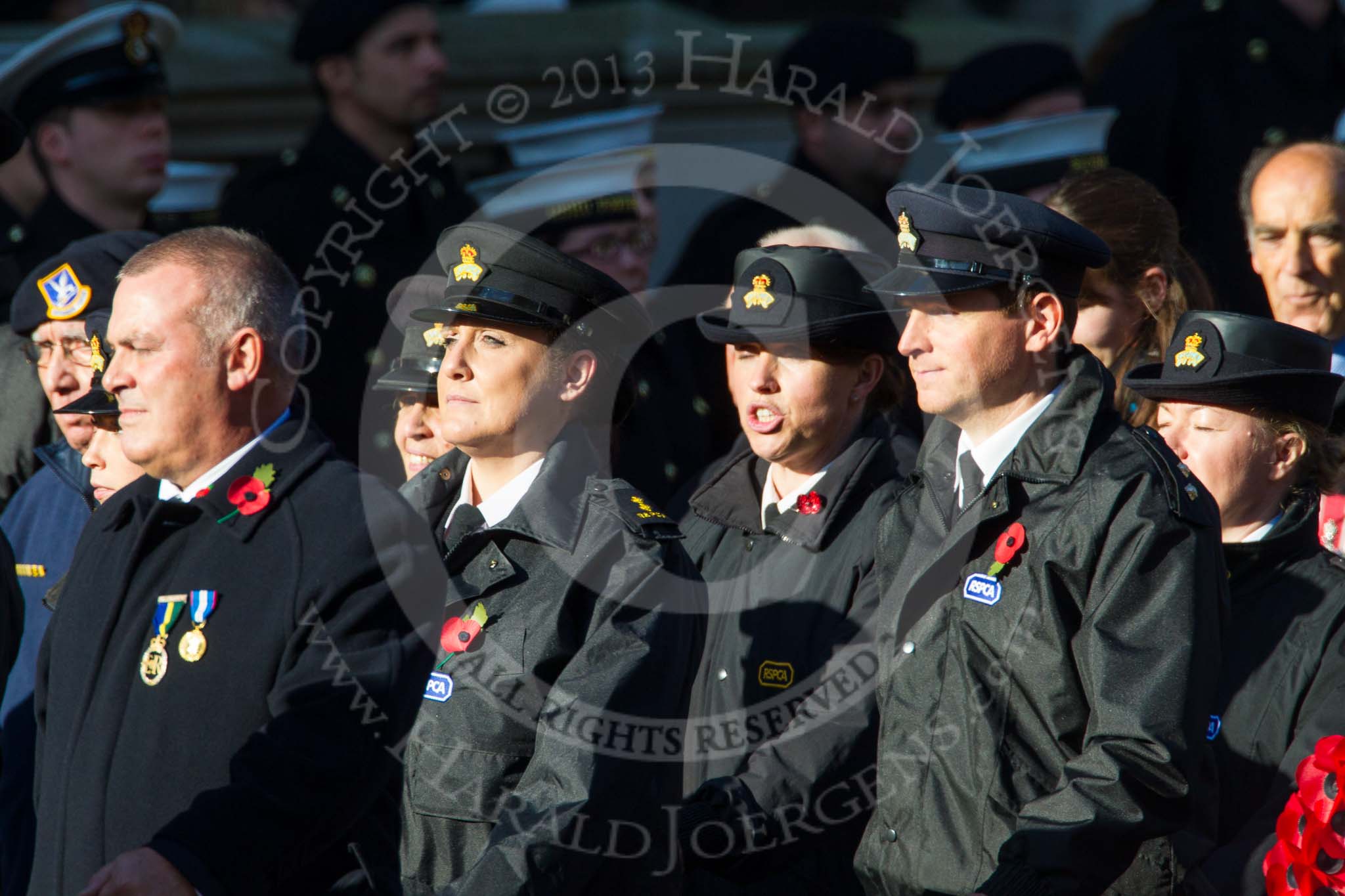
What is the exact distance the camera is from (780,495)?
14.2 feet

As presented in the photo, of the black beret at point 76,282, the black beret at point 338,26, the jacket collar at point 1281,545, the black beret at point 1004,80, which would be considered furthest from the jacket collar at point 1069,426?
the black beret at point 338,26

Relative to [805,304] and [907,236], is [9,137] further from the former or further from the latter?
[907,236]

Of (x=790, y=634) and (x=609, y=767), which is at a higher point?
(x=790, y=634)

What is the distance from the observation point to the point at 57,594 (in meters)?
4.11

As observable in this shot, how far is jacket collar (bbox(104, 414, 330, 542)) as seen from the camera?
141 inches

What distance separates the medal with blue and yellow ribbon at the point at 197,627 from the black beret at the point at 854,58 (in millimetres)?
3659

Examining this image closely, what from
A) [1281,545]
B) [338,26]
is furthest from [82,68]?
[1281,545]

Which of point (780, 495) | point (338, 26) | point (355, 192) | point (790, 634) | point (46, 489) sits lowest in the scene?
point (790, 634)

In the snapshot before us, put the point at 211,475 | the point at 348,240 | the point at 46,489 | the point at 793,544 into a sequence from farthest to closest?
the point at 348,240, the point at 46,489, the point at 793,544, the point at 211,475

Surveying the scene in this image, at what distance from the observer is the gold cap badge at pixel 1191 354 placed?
12.3 feet

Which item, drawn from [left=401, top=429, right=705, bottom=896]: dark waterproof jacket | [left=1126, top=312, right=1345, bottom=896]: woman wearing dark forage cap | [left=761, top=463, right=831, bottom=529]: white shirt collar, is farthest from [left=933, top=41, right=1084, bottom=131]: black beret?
[left=401, top=429, right=705, bottom=896]: dark waterproof jacket

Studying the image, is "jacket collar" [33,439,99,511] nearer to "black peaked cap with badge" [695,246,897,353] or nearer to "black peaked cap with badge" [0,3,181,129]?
"black peaked cap with badge" [695,246,897,353]

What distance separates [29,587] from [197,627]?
1.38 m

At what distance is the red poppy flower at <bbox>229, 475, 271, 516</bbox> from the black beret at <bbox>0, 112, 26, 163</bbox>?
127cm
